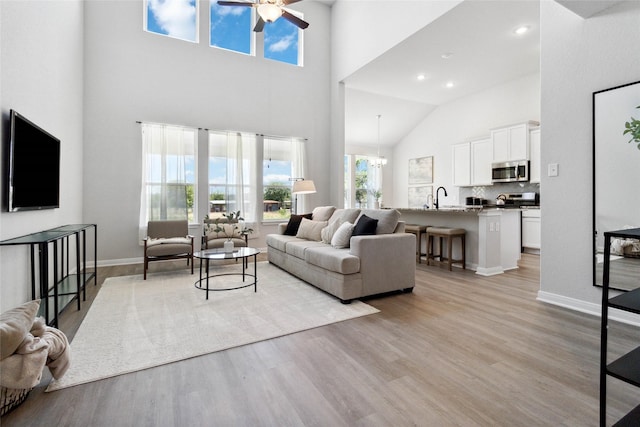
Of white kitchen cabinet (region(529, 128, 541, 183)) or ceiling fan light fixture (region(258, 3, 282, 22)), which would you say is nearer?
ceiling fan light fixture (region(258, 3, 282, 22))

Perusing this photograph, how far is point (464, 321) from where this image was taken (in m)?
2.70

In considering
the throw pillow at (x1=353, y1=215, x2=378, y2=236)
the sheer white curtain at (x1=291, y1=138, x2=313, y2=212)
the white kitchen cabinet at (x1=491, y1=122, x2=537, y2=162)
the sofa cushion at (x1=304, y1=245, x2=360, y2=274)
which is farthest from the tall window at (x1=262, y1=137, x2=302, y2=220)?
the white kitchen cabinet at (x1=491, y1=122, x2=537, y2=162)

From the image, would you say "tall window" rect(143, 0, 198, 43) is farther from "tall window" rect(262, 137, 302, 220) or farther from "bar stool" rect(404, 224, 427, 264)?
"bar stool" rect(404, 224, 427, 264)

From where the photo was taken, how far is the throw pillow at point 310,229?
4.54 m

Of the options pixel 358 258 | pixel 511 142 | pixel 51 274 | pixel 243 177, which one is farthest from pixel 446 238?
pixel 51 274

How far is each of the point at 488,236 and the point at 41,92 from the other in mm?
5632

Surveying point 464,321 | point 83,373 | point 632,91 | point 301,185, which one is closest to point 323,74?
point 301,185

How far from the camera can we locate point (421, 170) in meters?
8.96

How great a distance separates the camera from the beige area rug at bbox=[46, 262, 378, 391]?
82.2 inches

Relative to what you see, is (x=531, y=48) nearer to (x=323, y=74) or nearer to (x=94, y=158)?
(x=323, y=74)

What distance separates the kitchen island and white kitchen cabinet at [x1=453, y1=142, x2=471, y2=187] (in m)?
2.92

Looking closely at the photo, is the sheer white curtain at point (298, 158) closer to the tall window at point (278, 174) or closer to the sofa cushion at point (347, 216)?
the tall window at point (278, 174)

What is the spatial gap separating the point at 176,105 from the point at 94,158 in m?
1.62

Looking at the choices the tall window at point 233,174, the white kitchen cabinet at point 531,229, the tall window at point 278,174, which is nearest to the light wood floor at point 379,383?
the tall window at point 233,174
